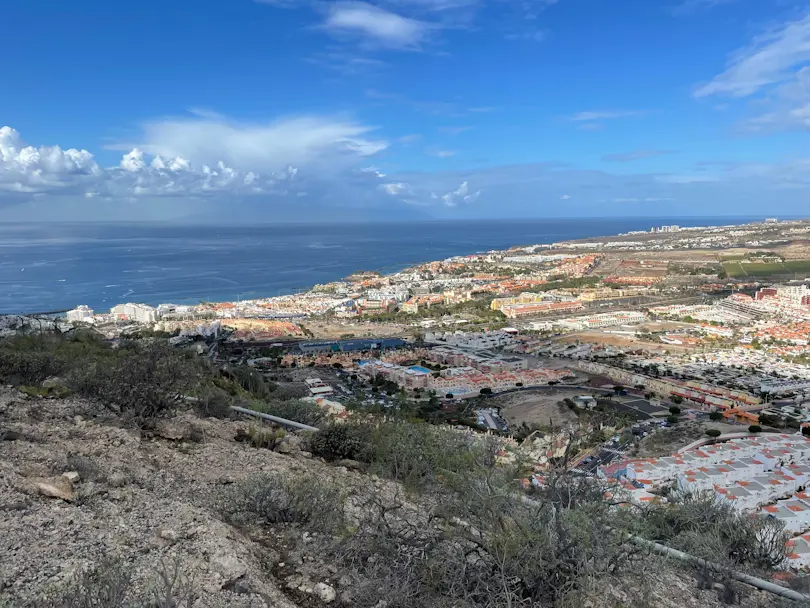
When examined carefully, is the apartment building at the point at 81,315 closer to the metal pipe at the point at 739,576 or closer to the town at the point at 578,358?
the town at the point at 578,358

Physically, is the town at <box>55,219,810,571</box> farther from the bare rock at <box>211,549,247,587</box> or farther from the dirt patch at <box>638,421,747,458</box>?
the bare rock at <box>211,549,247,587</box>

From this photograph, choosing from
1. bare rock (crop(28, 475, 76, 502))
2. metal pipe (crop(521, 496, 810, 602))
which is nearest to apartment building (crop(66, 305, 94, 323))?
bare rock (crop(28, 475, 76, 502))


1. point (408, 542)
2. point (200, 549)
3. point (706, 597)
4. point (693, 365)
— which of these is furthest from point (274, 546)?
point (693, 365)

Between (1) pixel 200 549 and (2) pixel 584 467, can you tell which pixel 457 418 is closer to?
(2) pixel 584 467

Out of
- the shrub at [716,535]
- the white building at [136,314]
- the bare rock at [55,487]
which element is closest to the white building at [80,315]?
the white building at [136,314]

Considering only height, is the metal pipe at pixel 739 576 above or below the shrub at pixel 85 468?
below
